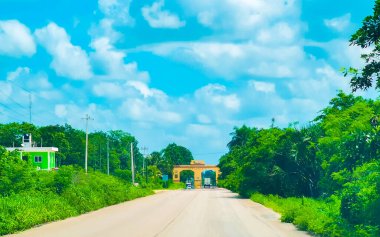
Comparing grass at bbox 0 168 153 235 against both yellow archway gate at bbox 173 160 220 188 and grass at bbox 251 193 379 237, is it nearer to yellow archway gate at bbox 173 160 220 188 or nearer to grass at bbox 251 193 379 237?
grass at bbox 251 193 379 237

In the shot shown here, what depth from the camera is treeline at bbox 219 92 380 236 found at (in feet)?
56.7

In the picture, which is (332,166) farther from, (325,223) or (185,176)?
(185,176)

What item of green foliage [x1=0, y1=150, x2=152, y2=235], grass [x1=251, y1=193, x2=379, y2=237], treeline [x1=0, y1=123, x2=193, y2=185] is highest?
treeline [x1=0, y1=123, x2=193, y2=185]

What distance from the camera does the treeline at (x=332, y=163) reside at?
680 inches

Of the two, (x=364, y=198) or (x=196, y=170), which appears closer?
(x=364, y=198)

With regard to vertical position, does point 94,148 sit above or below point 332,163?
above

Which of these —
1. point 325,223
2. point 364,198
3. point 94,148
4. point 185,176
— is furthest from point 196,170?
point 364,198

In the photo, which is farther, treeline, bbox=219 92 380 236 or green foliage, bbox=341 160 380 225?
treeline, bbox=219 92 380 236

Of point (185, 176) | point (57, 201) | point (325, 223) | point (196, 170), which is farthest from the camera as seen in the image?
point (185, 176)

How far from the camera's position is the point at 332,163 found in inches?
1190

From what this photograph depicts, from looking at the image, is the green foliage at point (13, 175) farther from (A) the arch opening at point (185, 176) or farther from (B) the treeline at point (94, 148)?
(A) the arch opening at point (185, 176)

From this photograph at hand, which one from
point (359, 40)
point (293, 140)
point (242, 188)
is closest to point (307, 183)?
point (293, 140)

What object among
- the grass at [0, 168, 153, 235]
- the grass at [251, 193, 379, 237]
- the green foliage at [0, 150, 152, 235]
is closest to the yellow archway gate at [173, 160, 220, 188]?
the grass at [0, 168, 153, 235]

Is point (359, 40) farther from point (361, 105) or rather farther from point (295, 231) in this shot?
point (361, 105)
